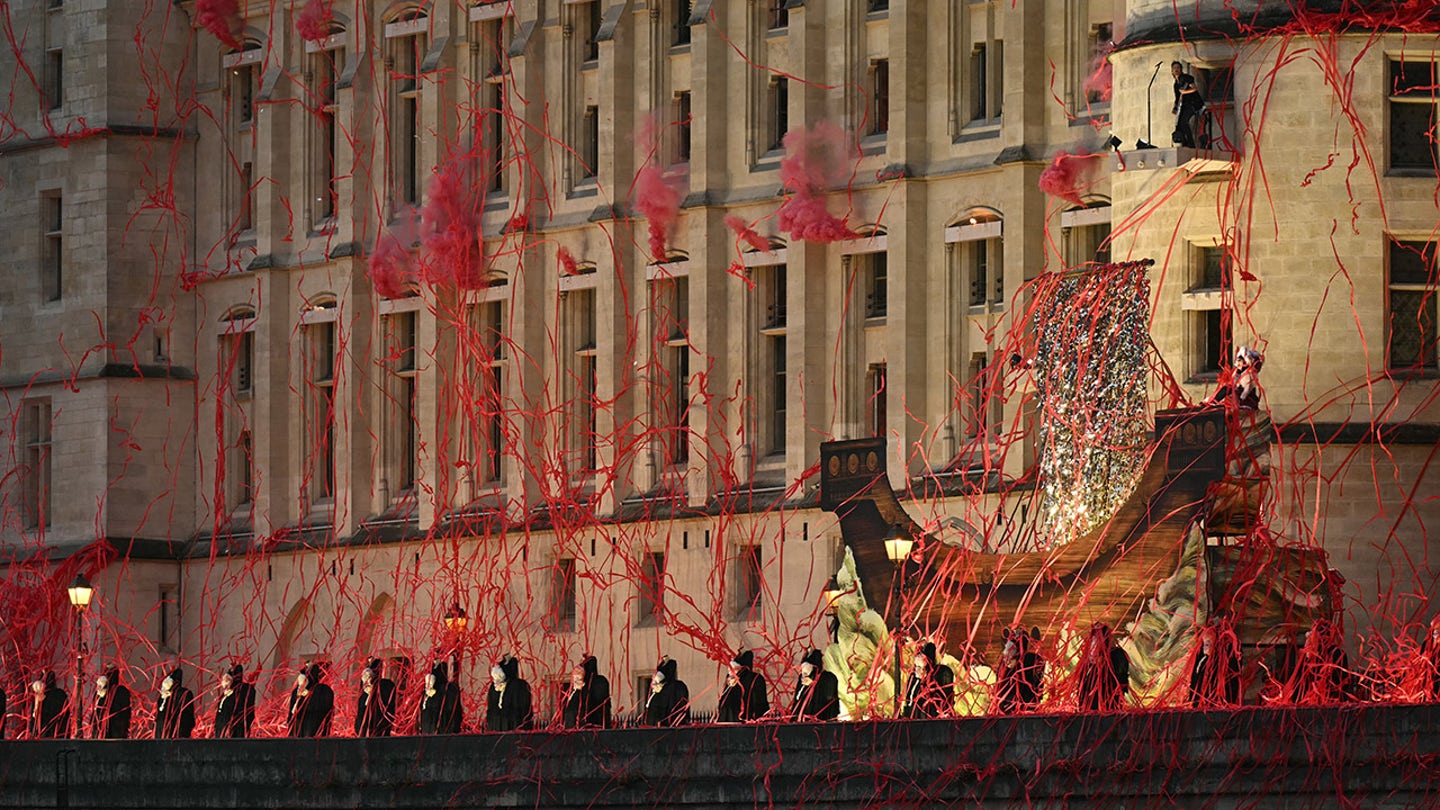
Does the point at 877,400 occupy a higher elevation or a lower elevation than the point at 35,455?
higher

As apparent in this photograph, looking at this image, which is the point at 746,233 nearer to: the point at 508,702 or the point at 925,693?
the point at 508,702

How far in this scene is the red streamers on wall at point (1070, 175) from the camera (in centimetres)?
5897

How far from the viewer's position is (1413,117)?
47656mm

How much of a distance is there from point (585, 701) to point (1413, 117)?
12005 mm

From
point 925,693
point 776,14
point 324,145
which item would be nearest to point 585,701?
point 925,693

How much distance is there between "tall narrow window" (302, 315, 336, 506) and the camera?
242 ft

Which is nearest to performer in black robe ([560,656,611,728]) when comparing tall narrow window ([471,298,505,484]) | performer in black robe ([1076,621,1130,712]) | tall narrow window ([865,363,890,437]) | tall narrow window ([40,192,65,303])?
performer in black robe ([1076,621,1130,712])

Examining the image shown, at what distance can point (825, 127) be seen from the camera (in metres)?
63.5

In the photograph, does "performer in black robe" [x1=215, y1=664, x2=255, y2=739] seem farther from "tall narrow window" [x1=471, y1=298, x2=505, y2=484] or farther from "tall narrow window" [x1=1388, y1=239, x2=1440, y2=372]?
"tall narrow window" [x1=471, y1=298, x2=505, y2=484]

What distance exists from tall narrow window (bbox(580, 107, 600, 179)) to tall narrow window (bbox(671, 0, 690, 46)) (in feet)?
7.31

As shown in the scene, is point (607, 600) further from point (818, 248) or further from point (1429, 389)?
point (1429, 389)

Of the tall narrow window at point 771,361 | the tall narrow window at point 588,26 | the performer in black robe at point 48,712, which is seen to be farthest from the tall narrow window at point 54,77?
the performer in black robe at point 48,712

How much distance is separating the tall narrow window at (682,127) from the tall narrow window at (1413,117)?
21.4m

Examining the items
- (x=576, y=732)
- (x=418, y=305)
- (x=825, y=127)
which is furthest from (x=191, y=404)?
(x=576, y=732)
